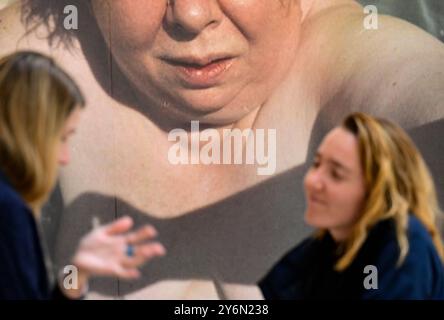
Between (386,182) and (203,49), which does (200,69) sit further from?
(386,182)

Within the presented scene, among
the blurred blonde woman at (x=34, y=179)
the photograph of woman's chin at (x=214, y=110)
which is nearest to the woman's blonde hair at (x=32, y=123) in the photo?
the blurred blonde woman at (x=34, y=179)

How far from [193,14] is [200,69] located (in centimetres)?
27

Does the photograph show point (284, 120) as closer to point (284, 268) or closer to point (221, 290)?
point (221, 290)

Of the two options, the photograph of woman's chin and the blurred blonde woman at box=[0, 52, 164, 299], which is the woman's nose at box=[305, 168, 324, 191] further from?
the photograph of woman's chin

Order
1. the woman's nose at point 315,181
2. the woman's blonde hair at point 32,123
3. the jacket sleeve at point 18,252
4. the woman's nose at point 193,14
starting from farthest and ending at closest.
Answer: the woman's nose at point 193,14, the woman's nose at point 315,181, the woman's blonde hair at point 32,123, the jacket sleeve at point 18,252

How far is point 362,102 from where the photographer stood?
13.7 feet

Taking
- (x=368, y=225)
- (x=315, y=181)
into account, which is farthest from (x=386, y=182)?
(x=315, y=181)

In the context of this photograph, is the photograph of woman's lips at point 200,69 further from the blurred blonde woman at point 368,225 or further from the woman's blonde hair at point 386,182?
the woman's blonde hair at point 386,182

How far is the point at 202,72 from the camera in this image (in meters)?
4.22

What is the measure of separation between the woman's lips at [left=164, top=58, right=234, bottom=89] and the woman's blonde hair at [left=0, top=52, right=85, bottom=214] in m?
1.31

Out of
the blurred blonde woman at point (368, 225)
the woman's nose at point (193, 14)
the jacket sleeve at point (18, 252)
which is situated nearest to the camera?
the jacket sleeve at point (18, 252)

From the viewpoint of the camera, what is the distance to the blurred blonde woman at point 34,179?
2.68 meters

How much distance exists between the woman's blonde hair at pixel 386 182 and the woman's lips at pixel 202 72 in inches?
48.7

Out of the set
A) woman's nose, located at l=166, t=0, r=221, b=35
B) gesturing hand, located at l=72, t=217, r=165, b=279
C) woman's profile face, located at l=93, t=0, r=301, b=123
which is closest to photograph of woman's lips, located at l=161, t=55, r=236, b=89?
woman's profile face, located at l=93, t=0, r=301, b=123
